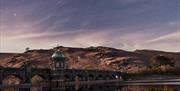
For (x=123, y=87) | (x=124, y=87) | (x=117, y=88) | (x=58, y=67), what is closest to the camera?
(x=124, y=87)

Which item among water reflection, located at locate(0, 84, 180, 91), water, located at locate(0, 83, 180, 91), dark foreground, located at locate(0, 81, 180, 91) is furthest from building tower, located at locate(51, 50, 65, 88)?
water reflection, located at locate(0, 84, 180, 91)

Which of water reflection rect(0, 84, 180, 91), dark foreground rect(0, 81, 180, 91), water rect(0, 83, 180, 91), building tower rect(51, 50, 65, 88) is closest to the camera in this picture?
water reflection rect(0, 84, 180, 91)

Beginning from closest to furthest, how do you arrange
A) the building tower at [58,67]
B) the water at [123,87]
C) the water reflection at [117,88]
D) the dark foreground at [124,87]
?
the water reflection at [117,88] → the water at [123,87] → the dark foreground at [124,87] → the building tower at [58,67]

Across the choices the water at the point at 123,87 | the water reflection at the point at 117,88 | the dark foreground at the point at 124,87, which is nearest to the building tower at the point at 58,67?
the dark foreground at the point at 124,87

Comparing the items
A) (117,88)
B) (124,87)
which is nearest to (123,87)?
(124,87)

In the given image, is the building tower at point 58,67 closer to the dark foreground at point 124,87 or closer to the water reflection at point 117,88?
the dark foreground at point 124,87

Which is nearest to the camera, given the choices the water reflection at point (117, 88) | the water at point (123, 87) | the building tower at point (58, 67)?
the water reflection at point (117, 88)

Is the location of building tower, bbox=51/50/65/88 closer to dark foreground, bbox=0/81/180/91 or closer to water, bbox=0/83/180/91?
dark foreground, bbox=0/81/180/91

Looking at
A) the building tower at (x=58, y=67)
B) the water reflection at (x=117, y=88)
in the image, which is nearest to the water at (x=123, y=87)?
the water reflection at (x=117, y=88)

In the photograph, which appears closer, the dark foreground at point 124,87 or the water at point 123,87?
the water at point 123,87

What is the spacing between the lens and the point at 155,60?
602ft

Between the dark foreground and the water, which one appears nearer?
the water

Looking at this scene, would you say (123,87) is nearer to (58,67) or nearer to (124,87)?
(124,87)

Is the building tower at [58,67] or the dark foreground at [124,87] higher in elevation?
the building tower at [58,67]
